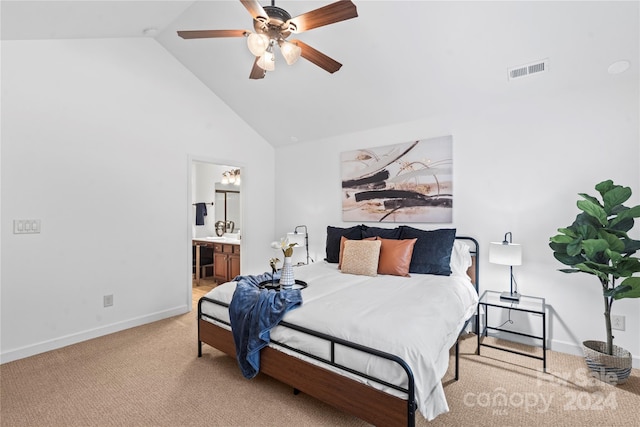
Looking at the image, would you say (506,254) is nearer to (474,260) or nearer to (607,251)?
(474,260)

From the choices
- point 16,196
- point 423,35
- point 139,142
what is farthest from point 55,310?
point 423,35

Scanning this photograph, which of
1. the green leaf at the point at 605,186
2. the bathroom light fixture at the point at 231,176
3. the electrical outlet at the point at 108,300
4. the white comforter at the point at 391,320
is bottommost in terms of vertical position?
the electrical outlet at the point at 108,300

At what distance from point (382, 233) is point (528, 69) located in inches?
83.2

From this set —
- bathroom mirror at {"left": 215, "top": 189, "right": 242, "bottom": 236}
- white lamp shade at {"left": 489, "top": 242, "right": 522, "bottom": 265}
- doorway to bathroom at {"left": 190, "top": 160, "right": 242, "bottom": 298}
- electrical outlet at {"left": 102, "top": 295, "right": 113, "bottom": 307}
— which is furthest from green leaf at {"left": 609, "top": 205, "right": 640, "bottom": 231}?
bathroom mirror at {"left": 215, "top": 189, "right": 242, "bottom": 236}

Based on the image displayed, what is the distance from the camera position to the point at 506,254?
294 centimetres

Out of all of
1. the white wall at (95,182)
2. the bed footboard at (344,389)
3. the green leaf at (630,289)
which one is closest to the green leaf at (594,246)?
the green leaf at (630,289)

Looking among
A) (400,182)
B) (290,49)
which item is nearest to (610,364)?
(400,182)

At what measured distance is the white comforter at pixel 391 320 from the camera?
165 cm

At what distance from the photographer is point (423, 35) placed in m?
2.88

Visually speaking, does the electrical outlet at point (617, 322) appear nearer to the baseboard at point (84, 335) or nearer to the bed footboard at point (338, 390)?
the bed footboard at point (338, 390)

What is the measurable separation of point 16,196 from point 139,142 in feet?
4.15

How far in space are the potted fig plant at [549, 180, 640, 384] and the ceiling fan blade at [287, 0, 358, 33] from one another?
7.33ft

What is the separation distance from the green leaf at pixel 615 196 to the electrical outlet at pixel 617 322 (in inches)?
40.2

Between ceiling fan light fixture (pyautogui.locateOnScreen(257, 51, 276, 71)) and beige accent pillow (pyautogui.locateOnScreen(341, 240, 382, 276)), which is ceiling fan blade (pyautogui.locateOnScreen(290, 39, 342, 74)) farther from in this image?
beige accent pillow (pyautogui.locateOnScreen(341, 240, 382, 276))
